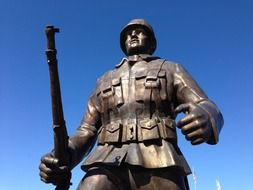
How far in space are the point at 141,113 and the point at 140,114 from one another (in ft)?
0.05

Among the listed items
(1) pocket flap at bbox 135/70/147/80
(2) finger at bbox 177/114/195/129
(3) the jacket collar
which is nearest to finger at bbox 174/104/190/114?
(2) finger at bbox 177/114/195/129

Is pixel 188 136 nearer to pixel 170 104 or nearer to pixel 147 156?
pixel 147 156

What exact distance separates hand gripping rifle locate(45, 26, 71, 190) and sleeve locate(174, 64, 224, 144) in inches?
47.3

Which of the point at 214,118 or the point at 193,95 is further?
the point at 193,95

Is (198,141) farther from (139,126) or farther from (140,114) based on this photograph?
(140,114)

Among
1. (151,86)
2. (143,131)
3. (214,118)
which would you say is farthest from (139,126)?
(214,118)

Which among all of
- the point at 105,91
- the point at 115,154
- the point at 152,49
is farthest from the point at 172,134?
the point at 152,49

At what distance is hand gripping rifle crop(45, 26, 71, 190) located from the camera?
10.6ft

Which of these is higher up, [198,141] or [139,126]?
[139,126]

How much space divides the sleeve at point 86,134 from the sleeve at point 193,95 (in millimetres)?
922

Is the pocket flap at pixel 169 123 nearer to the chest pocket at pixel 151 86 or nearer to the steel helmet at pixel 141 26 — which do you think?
the chest pocket at pixel 151 86

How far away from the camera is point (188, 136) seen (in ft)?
10.1

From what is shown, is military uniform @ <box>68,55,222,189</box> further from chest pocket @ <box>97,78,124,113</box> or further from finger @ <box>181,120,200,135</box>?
finger @ <box>181,120,200,135</box>

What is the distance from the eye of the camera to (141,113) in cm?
394
